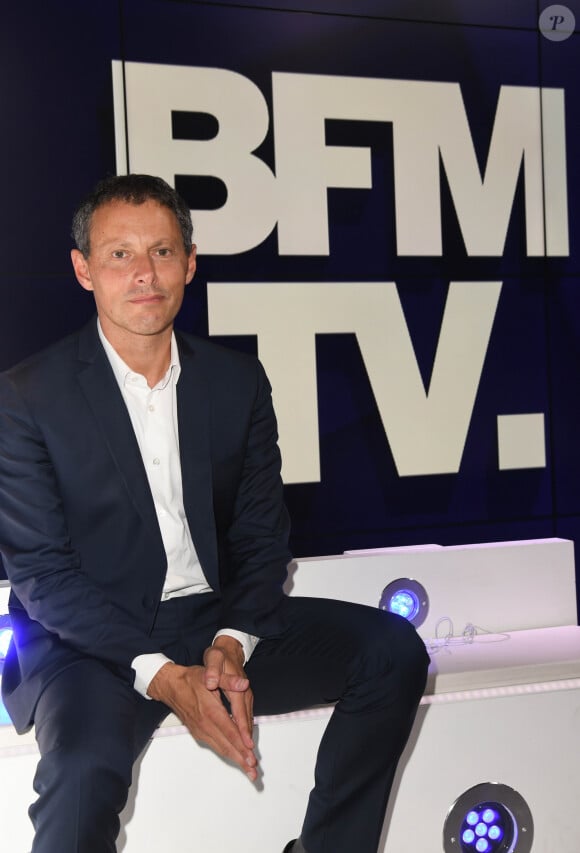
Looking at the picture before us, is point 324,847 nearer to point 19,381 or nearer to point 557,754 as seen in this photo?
point 557,754

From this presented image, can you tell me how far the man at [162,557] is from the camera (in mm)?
2041

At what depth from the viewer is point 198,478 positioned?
2285 mm

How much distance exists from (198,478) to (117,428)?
0.21 m

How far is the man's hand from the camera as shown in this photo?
76.3 inches

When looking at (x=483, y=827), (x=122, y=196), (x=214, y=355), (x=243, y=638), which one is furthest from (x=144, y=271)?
(x=483, y=827)

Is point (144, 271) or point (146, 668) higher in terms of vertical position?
point (144, 271)

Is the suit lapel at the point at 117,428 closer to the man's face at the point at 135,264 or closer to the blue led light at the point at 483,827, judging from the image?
the man's face at the point at 135,264

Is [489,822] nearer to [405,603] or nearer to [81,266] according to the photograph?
[405,603]

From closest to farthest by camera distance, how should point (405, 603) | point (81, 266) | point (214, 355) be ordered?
point (81, 266), point (214, 355), point (405, 603)

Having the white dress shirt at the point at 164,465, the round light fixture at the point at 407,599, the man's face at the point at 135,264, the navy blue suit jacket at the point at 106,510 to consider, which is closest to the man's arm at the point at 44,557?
the navy blue suit jacket at the point at 106,510

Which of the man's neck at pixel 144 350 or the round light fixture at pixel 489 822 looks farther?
the round light fixture at pixel 489 822

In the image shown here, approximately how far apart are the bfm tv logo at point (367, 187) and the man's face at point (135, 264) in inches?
36.6

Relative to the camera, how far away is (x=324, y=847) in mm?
2086

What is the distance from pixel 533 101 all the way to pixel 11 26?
1.74 metres
